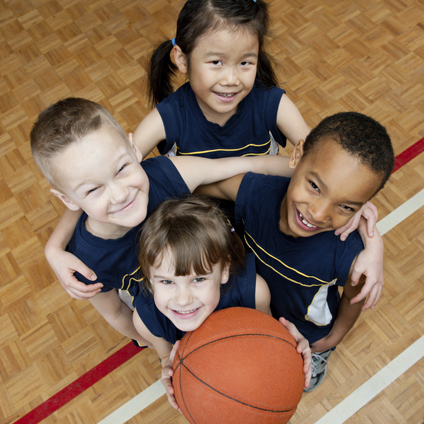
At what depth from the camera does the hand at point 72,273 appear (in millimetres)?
1335

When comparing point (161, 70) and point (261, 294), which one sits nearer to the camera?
point (261, 294)

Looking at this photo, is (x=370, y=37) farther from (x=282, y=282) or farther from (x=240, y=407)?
(x=240, y=407)

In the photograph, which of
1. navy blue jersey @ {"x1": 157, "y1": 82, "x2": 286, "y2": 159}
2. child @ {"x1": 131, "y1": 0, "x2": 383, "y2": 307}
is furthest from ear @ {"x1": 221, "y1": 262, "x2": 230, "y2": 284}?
navy blue jersey @ {"x1": 157, "y1": 82, "x2": 286, "y2": 159}

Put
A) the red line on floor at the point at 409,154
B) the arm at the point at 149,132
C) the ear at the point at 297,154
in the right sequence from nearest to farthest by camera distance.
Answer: the ear at the point at 297,154, the arm at the point at 149,132, the red line on floor at the point at 409,154

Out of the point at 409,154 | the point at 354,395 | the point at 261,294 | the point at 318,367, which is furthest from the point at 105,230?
the point at 409,154

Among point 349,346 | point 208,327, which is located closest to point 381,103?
point 349,346

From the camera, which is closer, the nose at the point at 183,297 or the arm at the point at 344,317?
the nose at the point at 183,297

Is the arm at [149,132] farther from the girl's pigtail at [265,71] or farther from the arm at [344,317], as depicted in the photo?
the arm at [344,317]

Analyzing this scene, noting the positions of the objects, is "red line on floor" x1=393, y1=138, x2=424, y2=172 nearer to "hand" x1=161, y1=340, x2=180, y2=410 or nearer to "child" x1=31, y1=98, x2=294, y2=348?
"child" x1=31, y1=98, x2=294, y2=348

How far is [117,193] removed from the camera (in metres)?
1.17

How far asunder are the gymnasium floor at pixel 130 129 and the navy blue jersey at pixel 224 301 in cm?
61

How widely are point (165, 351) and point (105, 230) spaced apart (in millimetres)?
534

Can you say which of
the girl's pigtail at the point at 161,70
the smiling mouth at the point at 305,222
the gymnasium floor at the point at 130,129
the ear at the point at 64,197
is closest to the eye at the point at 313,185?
the smiling mouth at the point at 305,222

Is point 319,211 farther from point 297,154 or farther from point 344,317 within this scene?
point 344,317
